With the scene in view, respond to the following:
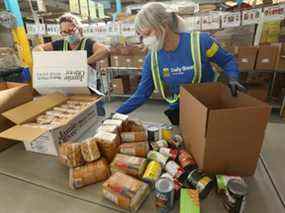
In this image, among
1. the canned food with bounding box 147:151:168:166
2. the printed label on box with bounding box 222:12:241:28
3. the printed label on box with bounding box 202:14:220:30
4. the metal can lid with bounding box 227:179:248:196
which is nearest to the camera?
the metal can lid with bounding box 227:179:248:196

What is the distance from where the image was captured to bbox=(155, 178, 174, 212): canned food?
0.59 meters

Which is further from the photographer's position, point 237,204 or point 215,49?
point 215,49

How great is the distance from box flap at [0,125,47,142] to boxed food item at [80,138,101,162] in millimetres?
208

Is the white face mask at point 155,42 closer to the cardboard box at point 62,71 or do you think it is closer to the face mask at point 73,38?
the cardboard box at point 62,71

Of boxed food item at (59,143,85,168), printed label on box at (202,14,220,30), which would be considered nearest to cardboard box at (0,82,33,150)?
boxed food item at (59,143,85,168)

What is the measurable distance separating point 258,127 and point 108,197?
0.58m

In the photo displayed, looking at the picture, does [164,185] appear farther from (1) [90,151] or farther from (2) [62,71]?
(2) [62,71]

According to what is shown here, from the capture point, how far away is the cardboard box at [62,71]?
1.13 metres

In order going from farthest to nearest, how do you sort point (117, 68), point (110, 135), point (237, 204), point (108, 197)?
point (117, 68) < point (110, 135) < point (108, 197) < point (237, 204)

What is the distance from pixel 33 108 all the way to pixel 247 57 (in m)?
2.83

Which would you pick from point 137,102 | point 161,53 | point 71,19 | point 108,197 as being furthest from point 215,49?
point 71,19

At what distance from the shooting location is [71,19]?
1.68 meters

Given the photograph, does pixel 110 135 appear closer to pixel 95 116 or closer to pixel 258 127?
pixel 95 116

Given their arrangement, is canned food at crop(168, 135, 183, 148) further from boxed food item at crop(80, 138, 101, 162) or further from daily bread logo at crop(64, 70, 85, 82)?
daily bread logo at crop(64, 70, 85, 82)
